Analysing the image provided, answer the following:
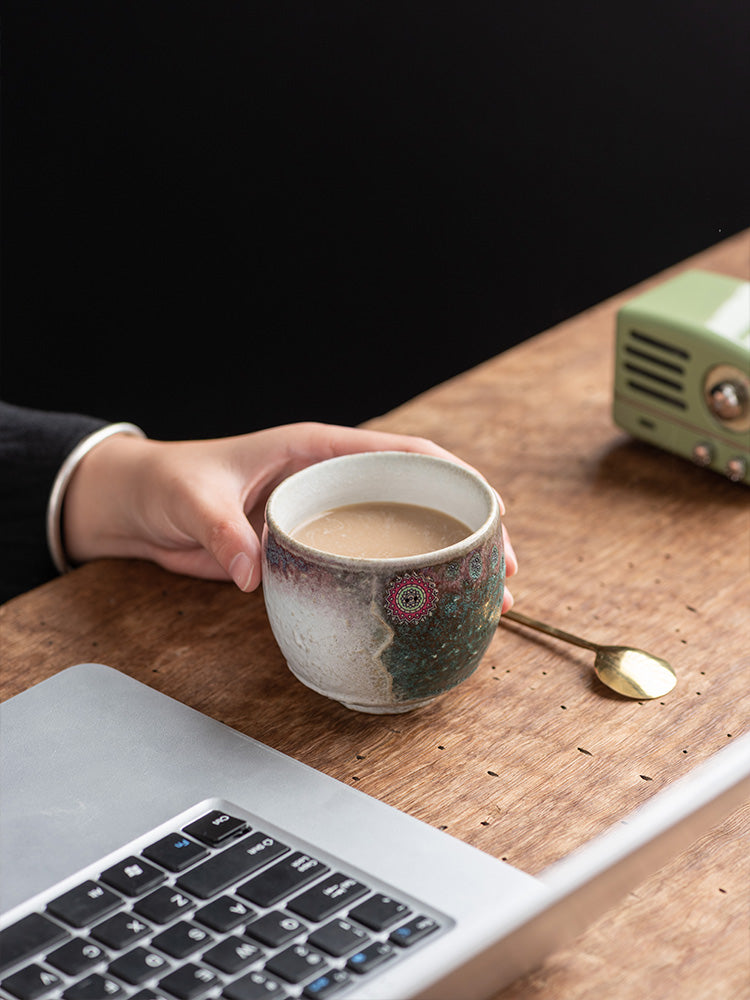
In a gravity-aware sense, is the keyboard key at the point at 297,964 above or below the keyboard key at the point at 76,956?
above

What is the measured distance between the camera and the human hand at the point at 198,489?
0.69m

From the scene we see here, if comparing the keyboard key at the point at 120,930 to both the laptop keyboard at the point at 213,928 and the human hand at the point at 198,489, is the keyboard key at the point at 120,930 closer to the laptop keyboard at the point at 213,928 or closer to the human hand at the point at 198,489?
the laptop keyboard at the point at 213,928

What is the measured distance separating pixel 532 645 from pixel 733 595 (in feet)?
0.43

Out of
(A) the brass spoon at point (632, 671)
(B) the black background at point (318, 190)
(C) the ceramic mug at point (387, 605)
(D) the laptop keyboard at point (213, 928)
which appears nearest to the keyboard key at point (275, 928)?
(D) the laptop keyboard at point (213, 928)

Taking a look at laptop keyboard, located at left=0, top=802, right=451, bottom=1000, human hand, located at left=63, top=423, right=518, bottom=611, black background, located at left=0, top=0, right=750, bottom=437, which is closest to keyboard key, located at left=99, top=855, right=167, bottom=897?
laptop keyboard, located at left=0, top=802, right=451, bottom=1000

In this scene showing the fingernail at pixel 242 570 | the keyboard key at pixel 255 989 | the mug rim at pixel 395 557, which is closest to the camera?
the keyboard key at pixel 255 989

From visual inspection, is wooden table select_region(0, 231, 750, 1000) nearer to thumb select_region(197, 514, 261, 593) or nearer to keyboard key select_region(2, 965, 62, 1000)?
thumb select_region(197, 514, 261, 593)

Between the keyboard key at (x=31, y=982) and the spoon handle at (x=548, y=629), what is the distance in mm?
330

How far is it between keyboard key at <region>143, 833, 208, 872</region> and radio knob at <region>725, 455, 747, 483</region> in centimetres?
47

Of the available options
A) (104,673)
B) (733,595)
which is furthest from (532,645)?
(104,673)

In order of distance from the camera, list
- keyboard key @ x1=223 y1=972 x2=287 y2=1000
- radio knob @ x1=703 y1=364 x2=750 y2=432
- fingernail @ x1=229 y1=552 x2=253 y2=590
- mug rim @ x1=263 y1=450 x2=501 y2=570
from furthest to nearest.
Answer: radio knob @ x1=703 y1=364 x2=750 y2=432 < fingernail @ x1=229 y1=552 x2=253 y2=590 < mug rim @ x1=263 y1=450 x2=501 y2=570 < keyboard key @ x1=223 y1=972 x2=287 y2=1000

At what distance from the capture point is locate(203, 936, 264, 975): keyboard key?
0.43 m

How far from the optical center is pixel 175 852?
491mm

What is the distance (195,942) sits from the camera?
445 millimetres
